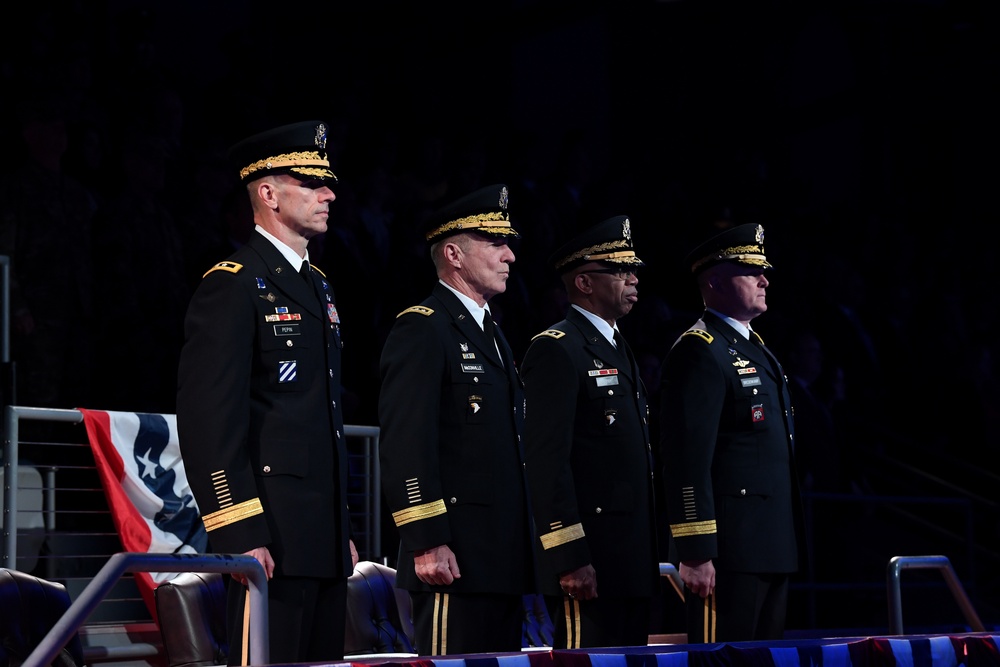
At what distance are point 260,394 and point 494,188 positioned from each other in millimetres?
1320

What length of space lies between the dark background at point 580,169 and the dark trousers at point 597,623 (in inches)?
99.0

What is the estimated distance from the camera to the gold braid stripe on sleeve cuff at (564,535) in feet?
16.0

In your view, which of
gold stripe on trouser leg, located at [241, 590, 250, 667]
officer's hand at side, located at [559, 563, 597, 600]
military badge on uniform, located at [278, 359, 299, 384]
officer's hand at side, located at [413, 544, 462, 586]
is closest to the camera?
gold stripe on trouser leg, located at [241, 590, 250, 667]

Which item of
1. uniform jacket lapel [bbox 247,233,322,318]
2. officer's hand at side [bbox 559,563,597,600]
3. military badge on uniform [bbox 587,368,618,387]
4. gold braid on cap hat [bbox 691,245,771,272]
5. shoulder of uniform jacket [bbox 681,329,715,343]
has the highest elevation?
gold braid on cap hat [bbox 691,245,771,272]

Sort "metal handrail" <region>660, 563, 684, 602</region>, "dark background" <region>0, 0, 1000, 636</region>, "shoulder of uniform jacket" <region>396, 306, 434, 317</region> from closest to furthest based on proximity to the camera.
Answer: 1. "shoulder of uniform jacket" <region>396, 306, 434, 317</region>
2. "metal handrail" <region>660, 563, 684, 602</region>
3. "dark background" <region>0, 0, 1000, 636</region>

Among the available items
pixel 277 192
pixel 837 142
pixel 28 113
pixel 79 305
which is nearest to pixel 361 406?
pixel 79 305

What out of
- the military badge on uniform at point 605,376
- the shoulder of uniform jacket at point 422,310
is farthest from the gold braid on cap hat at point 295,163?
the military badge on uniform at point 605,376

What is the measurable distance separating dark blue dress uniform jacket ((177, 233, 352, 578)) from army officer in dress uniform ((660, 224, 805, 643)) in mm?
1548

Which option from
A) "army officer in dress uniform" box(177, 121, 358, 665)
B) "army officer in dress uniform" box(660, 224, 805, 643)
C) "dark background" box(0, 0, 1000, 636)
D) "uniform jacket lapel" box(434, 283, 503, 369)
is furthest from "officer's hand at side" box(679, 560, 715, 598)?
"dark background" box(0, 0, 1000, 636)

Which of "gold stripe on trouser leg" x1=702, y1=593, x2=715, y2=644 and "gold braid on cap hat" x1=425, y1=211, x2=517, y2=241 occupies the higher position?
"gold braid on cap hat" x1=425, y1=211, x2=517, y2=241

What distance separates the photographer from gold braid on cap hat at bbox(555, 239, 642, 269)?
5.43 m

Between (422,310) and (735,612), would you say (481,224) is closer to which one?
(422,310)

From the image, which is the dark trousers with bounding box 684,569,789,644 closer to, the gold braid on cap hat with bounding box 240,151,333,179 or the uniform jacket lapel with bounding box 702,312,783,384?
the uniform jacket lapel with bounding box 702,312,783,384

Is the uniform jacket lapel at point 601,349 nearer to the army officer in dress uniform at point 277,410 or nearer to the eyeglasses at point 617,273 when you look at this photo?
the eyeglasses at point 617,273
